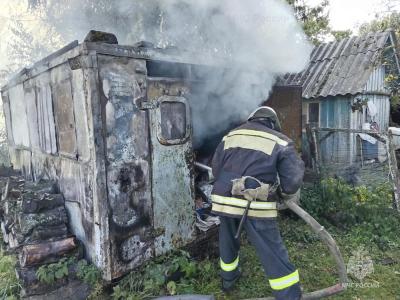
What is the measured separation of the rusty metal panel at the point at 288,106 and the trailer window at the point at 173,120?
7.38 feet

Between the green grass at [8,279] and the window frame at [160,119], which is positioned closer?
the green grass at [8,279]

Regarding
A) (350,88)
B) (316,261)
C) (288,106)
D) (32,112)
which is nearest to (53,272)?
(32,112)

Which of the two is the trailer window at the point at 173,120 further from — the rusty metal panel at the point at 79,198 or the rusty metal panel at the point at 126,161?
the rusty metal panel at the point at 79,198

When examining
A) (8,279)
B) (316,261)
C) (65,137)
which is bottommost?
(316,261)

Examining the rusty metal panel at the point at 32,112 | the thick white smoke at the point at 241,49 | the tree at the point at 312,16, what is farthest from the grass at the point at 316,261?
the tree at the point at 312,16

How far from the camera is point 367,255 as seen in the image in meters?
4.68

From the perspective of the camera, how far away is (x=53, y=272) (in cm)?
374

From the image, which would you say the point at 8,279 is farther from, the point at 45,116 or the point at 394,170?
the point at 394,170

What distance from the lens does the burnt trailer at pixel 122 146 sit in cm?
360

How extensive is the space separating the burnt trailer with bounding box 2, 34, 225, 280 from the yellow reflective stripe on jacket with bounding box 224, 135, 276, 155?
0.93 metres

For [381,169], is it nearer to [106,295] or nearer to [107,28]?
[106,295]

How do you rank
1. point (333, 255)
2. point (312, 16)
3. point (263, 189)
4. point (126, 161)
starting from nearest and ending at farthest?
point (263, 189) < point (333, 255) < point (126, 161) < point (312, 16)

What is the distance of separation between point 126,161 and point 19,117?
4.20 meters

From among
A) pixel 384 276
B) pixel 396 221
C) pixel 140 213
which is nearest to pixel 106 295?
pixel 140 213
